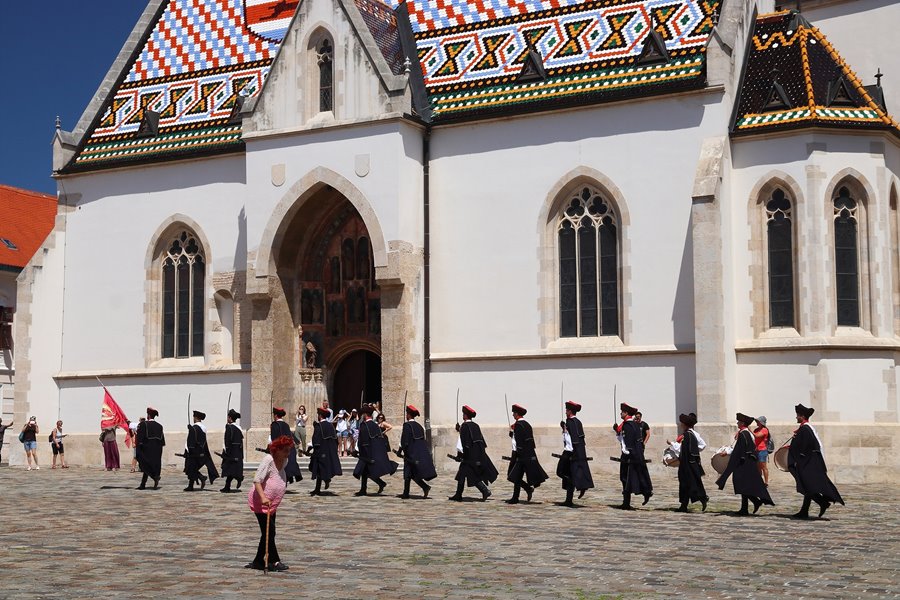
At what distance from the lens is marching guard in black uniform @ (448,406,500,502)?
19.0m

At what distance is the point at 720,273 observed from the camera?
927 inches

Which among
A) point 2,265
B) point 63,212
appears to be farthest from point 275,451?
point 2,265

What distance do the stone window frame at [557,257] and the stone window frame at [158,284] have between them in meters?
8.67

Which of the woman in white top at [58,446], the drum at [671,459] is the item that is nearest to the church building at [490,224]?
the woman in white top at [58,446]

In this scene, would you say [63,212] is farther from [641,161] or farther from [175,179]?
[641,161]

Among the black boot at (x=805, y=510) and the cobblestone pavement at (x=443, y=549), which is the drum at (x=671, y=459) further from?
the black boot at (x=805, y=510)

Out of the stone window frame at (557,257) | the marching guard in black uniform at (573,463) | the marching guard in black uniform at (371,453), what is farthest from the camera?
the stone window frame at (557,257)

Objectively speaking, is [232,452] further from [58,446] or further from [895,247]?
[895,247]

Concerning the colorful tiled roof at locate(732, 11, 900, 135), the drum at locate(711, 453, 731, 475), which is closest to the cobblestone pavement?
the drum at locate(711, 453, 731, 475)

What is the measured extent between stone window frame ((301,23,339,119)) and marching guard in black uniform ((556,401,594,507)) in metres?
11.7

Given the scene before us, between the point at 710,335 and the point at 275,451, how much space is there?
1394cm

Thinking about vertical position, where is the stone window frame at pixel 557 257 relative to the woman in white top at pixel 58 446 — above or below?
above

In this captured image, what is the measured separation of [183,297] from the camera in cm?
3059

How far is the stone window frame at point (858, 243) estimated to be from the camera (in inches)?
941
